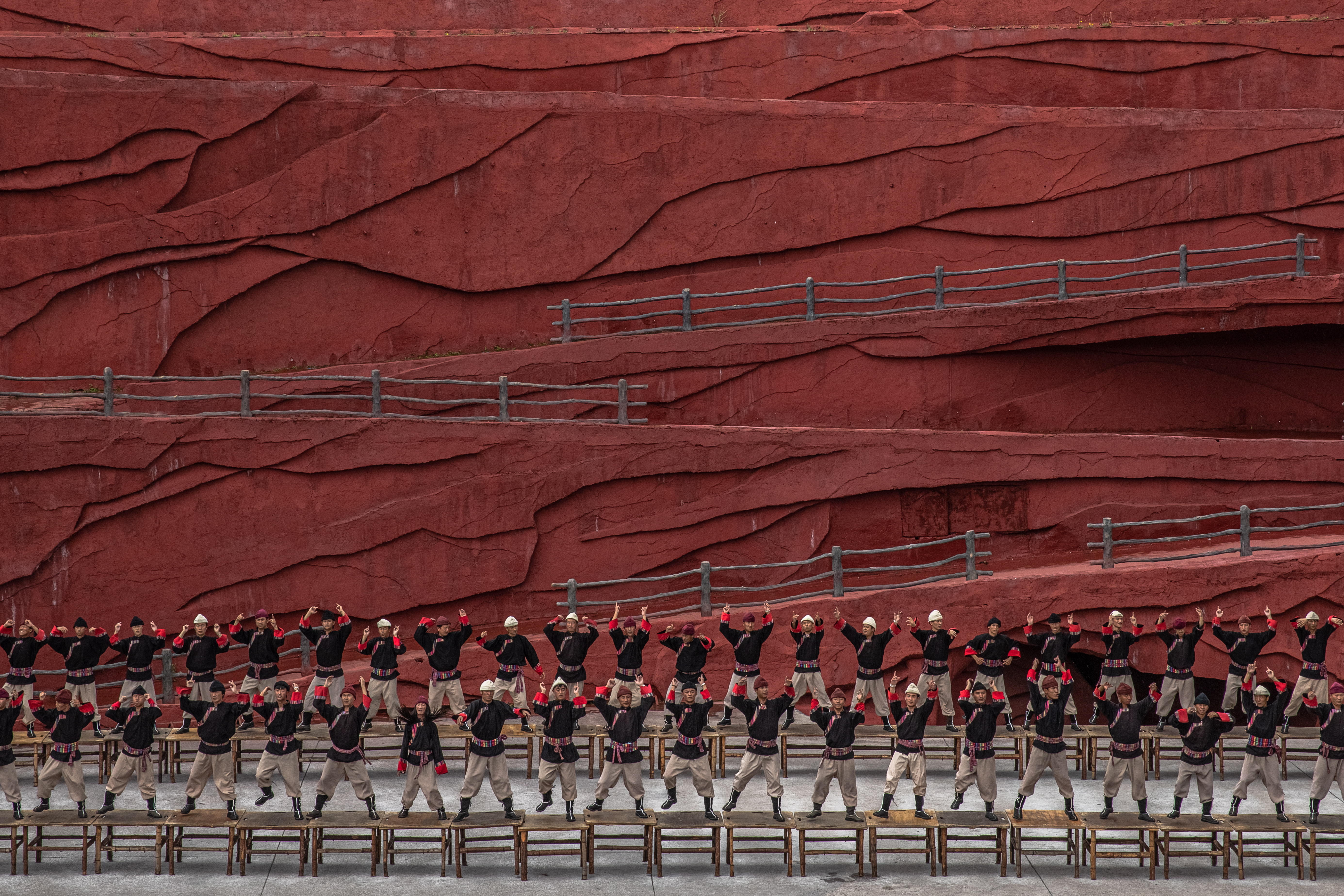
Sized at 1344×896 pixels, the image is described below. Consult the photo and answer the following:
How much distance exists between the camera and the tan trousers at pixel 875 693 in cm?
1620

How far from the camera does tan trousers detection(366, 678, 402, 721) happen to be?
1619 cm

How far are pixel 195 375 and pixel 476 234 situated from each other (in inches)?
184

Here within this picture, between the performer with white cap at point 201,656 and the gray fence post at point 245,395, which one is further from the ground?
the gray fence post at point 245,395

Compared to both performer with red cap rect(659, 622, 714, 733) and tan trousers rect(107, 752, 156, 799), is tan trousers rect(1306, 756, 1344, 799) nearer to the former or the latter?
tan trousers rect(107, 752, 156, 799)

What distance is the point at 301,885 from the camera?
1273cm

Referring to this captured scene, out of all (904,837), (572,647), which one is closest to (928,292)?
(572,647)

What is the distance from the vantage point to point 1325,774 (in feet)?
44.3

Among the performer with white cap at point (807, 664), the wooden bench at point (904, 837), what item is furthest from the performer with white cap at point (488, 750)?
the performer with white cap at point (807, 664)

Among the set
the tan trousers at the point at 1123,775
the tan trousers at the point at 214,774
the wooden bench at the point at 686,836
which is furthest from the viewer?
the tan trousers at the point at 1123,775

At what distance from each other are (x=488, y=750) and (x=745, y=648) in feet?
11.8

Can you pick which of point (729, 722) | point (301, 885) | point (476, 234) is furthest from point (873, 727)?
point (476, 234)

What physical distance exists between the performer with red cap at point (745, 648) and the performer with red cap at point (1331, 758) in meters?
5.85

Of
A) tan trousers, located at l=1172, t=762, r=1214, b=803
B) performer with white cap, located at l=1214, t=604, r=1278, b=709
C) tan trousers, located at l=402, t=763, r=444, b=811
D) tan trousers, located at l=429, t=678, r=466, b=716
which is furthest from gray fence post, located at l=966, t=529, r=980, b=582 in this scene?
tan trousers, located at l=402, t=763, r=444, b=811

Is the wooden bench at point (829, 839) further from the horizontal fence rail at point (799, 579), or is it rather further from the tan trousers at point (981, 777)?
the horizontal fence rail at point (799, 579)
